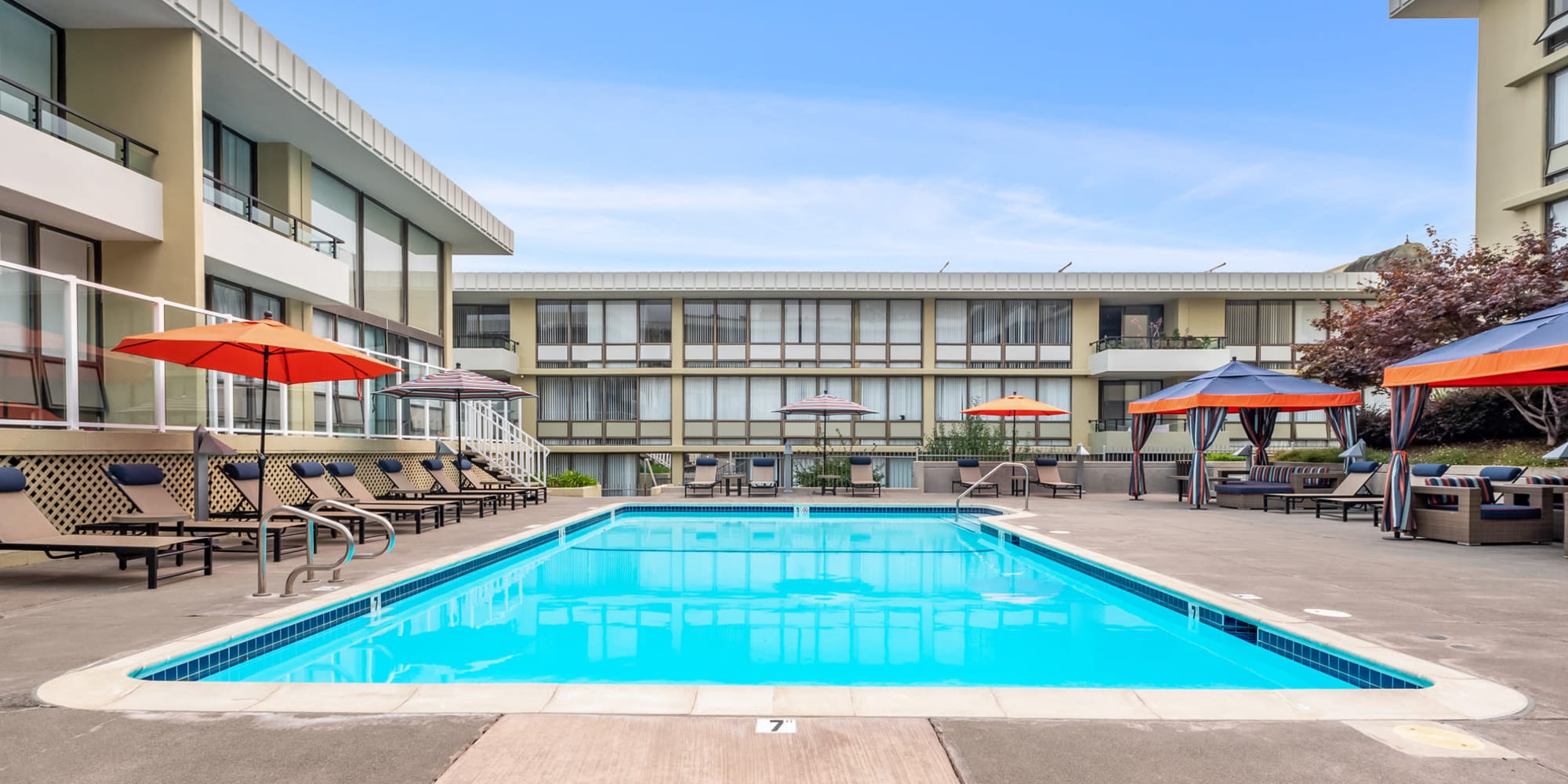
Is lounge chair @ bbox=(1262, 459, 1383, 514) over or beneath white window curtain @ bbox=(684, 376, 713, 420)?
beneath

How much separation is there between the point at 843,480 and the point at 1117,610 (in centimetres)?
1333

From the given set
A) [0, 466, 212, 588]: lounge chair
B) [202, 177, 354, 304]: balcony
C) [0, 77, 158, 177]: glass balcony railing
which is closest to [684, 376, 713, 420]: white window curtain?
[202, 177, 354, 304]: balcony

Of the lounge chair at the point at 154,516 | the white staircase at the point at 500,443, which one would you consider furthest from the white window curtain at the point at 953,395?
the lounge chair at the point at 154,516

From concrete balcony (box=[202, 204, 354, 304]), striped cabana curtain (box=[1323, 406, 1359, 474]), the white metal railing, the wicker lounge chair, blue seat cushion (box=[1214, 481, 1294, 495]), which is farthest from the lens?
the wicker lounge chair

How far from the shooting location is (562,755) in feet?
10.4

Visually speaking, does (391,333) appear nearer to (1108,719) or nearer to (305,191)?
(305,191)

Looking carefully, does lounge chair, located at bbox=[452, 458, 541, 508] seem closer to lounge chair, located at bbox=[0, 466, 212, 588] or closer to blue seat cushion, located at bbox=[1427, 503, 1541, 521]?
lounge chair, located at bbox=[0, 466, 212, 588]

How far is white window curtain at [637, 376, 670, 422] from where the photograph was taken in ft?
87.5

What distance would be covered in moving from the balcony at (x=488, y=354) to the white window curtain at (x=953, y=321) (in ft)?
40.3

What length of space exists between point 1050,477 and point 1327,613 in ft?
43.1

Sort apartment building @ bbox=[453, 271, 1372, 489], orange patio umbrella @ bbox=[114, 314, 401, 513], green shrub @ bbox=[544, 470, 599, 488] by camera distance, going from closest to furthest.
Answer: orange patio umbrella @ bbox=[114, 314, 401, 513], green shrub @ bbox=[544, 470, 599, 488], apartment building @ bbox=[453, 271, 1372, 489]

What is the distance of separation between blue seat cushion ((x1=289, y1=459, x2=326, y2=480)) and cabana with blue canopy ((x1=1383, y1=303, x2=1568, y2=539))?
Result: 40.3ft

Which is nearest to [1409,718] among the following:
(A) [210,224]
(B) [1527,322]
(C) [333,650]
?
(C) [333,650]

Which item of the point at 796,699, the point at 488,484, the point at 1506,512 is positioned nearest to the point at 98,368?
the point at 488,484
